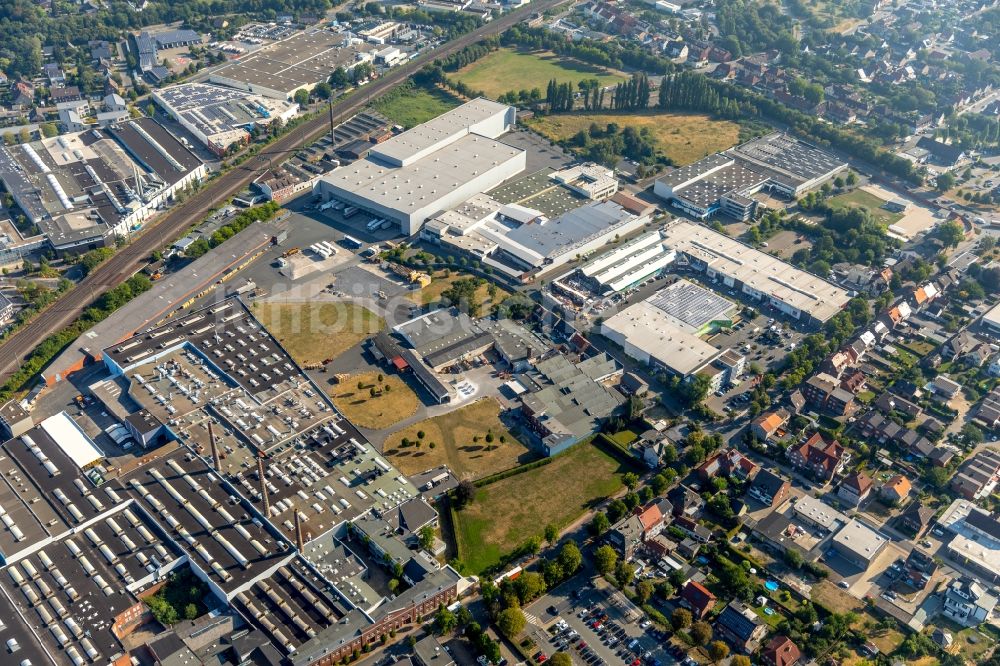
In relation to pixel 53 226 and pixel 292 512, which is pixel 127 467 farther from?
pixel 53 226

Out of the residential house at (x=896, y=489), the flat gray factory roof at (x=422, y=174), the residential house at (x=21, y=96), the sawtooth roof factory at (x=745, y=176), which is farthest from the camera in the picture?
the residential house at (x=21, y=96)

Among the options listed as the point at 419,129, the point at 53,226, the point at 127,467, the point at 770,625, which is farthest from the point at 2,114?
the point at 770,625

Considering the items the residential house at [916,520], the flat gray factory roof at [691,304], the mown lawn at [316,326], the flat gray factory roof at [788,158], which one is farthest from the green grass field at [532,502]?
the flat gray factory roof at [788,158]

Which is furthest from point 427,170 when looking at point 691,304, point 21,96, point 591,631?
point 591,631

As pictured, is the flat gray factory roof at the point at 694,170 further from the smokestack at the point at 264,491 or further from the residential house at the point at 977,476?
the smokestack at the point at 264,491

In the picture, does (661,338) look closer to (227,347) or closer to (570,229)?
(570,229)
